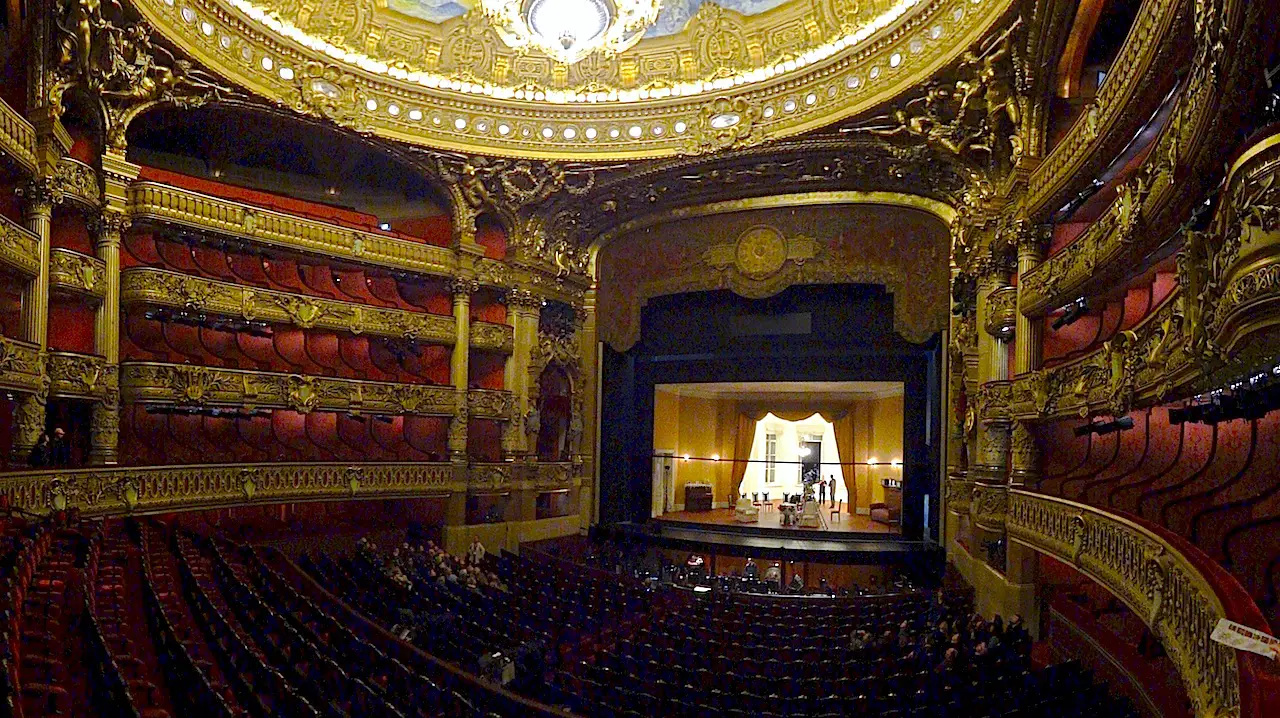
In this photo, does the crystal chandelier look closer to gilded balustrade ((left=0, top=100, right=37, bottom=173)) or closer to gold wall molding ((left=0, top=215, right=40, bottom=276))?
gilded balustrade ((left=0, top=100, right=37, bottom=173))

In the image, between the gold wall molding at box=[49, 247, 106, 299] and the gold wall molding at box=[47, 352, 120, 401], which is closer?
the gold wall molding at box=[47, 352, 120, 401]

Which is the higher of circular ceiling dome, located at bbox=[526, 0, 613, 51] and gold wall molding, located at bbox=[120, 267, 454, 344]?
circular ceiling dome, located at bbox=[526, 0, 613, 51]

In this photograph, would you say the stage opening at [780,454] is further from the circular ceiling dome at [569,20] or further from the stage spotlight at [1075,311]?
the circular ceiling dome at [569,20]

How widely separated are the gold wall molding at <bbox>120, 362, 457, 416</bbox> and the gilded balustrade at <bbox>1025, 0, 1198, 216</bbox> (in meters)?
12.0

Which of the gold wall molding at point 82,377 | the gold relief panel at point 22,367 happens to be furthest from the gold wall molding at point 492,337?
the gold relief panel at point 22,367

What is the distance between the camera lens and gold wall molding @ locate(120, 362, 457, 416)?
13.3 metres

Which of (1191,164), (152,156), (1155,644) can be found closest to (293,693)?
(1191,164)

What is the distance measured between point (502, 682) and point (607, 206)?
12.2m

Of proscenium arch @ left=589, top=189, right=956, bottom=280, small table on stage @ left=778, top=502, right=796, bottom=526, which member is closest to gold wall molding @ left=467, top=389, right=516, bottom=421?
proscenium arch @ left=589, top=189, right=956, bottom=280

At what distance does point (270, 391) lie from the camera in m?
15.0

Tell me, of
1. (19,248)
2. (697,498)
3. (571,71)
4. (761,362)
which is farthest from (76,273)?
(697,498)

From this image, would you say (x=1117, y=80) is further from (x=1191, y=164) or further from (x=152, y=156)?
(x=152, y=156)

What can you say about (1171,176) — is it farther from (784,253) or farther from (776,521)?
(776,521)

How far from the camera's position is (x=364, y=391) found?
53.4 feet
